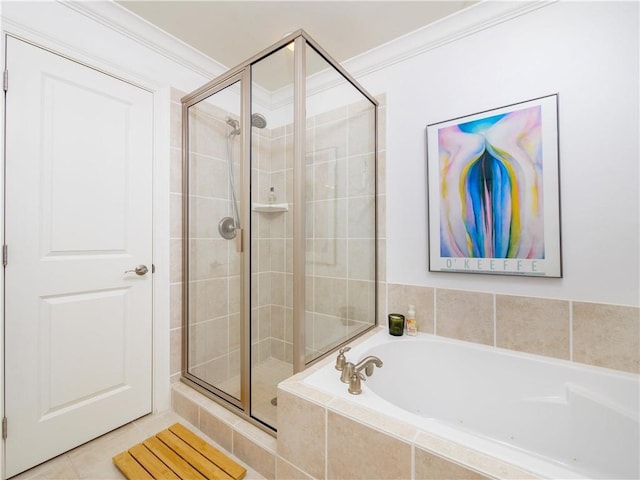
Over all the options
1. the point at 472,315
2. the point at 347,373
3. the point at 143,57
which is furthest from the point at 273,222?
the point at 143,57

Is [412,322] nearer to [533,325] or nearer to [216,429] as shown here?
[533,325]

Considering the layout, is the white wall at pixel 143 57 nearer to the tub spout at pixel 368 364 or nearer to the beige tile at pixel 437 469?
the tub spout at pixel 368 364

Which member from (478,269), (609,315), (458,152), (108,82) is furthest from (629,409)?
(108,82)

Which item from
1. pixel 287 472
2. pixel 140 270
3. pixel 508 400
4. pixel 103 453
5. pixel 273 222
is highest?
pixel 273 222

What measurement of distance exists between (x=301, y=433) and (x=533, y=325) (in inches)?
48.3

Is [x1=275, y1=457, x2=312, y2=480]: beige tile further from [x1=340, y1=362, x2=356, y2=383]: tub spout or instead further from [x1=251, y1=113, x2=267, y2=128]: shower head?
[x1=251, y1=113, x2=267, y2=128]: shower head

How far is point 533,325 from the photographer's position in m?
1.38

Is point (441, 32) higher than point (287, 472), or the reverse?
point (441, 32)

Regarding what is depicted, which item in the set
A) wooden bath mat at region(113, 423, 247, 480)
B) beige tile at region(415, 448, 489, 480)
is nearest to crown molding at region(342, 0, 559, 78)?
beige tile at region(415, 448, 489, 480)

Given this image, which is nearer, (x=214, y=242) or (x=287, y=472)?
(x=287, y=472)

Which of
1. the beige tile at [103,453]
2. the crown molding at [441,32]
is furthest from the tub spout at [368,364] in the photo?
the crown molding at [441,32]

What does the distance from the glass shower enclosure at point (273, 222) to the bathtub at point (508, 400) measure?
32 cm

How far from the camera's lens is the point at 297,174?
4.26 ft

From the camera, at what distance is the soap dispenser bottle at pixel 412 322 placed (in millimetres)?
1667
